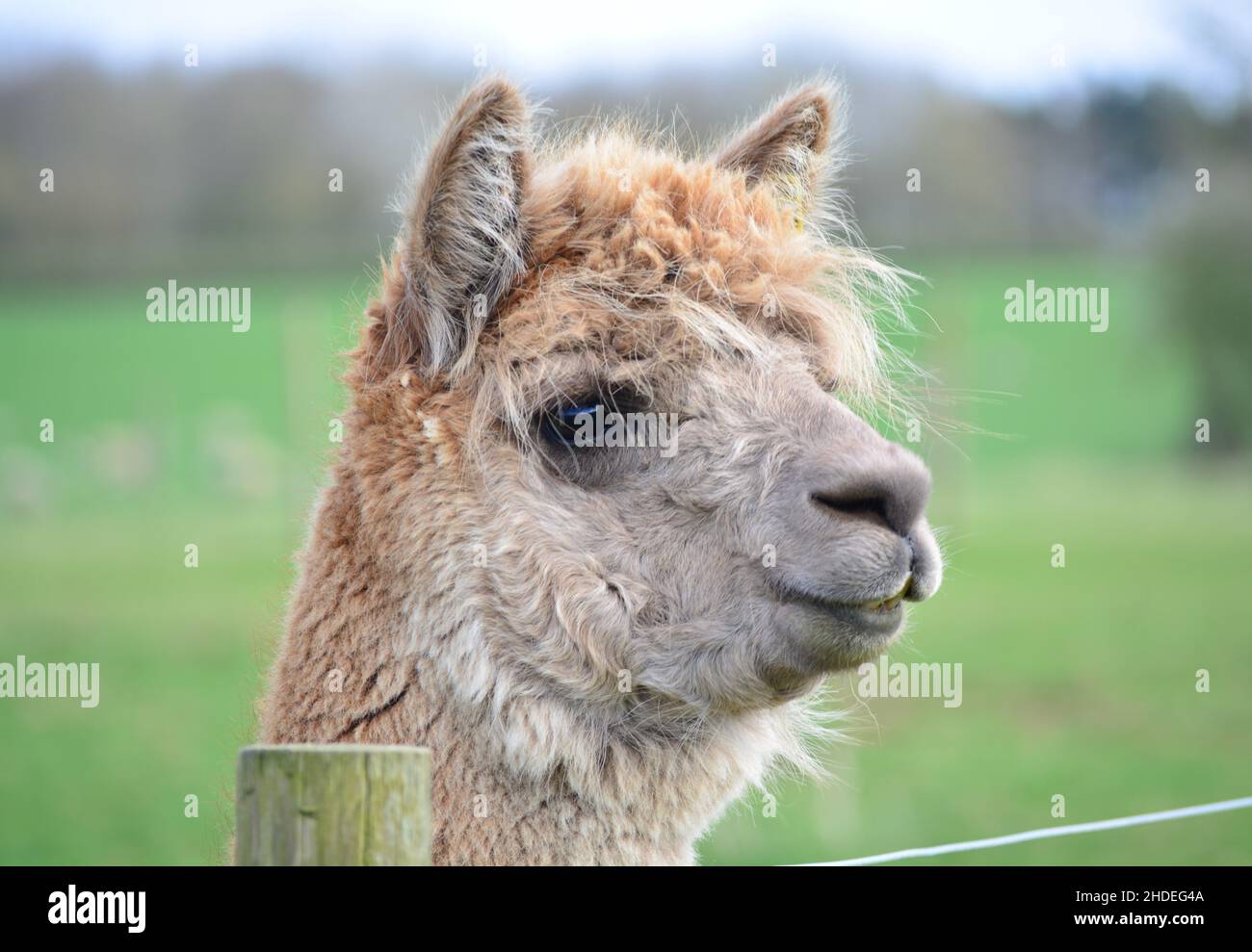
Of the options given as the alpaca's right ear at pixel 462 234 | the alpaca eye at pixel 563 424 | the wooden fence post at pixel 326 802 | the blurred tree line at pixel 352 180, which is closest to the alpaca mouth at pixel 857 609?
the alpaca eye at pixel 563 424

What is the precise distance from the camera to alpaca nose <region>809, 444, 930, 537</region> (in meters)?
3.44

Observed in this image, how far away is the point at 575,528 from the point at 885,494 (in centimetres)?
86

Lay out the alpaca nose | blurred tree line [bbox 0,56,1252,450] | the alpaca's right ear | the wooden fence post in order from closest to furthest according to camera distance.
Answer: the wooden fence post → the alpaca nose → the alpaca's right ear → blurred tree line [bbox 0,56,1252,450]

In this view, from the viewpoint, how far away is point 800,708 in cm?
427

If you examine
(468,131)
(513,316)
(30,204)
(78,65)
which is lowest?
(513,316)

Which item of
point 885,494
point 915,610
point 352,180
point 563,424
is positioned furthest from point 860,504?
point 352,180

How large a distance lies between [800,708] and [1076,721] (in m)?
12.7

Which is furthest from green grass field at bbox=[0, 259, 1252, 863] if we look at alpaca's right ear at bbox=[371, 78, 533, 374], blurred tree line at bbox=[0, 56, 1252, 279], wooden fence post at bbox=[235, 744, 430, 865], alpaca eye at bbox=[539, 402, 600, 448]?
blurred tree line at bbox=[0, 56, 1252, 279]

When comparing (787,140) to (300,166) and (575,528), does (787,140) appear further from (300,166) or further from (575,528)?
(300,166)

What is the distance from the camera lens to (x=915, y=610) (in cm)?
1788

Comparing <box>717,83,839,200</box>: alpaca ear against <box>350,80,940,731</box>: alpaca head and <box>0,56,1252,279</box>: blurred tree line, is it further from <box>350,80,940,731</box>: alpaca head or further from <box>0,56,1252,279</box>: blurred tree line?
<box>0,56,1252,279</box>: blurred tree line

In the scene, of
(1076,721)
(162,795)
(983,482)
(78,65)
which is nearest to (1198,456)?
(983,482)

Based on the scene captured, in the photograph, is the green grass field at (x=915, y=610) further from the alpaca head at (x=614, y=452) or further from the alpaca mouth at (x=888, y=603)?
the alpaca mouth at (x=888, y=603)
